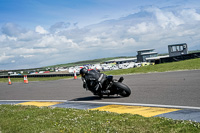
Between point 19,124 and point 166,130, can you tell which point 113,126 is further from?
point 19,124

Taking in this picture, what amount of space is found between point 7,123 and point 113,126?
323 cm

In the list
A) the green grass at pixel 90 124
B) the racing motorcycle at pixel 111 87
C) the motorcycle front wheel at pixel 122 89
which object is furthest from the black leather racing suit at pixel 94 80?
the green grass at pixel 90 124

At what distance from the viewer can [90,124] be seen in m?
6.04

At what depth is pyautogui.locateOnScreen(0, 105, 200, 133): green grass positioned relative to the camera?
204 inches

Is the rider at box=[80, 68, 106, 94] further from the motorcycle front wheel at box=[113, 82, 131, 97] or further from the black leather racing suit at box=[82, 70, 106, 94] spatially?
the motorcycle front wheel at box=[113, 82, 131, 97]

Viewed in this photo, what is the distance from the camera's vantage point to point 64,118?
6.97 metres

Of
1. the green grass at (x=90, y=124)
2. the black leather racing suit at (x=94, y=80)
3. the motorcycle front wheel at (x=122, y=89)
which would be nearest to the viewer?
the green grass at (x=90, y=124)

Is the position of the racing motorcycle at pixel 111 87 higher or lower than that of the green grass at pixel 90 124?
higher

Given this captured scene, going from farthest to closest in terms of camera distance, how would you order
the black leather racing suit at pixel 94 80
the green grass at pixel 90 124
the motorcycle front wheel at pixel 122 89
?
the black leather racing suit at pixel 94 80 → the motorcycle front wheel at pixel 122 89 → the green grass at pixel 90 124

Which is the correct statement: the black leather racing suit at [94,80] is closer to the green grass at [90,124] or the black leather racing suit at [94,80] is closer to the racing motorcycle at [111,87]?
the racing motorcycle at [111,87]

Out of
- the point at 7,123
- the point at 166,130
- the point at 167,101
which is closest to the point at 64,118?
the point at 7,123

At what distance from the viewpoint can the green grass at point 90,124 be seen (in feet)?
17.0

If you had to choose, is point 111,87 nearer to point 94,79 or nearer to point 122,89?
point 122,89

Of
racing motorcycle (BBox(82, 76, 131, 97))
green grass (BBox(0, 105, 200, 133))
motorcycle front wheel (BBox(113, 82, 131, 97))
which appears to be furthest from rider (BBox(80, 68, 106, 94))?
green grass (BBox(0, 105, 200, 133))
